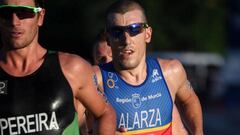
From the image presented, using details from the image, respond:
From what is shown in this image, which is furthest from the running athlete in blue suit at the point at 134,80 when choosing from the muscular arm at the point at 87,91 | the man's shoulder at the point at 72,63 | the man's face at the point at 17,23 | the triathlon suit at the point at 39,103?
the man's face at the point at 17,23

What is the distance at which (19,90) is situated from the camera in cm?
562

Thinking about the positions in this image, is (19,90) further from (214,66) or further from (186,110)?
(214,66)

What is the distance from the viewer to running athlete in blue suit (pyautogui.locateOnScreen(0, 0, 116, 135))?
18.3 feet

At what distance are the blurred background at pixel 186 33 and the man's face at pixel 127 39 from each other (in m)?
24.0

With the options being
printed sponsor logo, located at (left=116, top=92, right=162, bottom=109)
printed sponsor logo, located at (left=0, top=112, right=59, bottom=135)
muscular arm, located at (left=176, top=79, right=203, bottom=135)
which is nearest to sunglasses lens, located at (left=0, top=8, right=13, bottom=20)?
printed sponsor logo, located at (left=0, top=112, right=59, bottom=135)

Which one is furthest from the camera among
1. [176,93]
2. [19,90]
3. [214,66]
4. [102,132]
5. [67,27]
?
[214,66]

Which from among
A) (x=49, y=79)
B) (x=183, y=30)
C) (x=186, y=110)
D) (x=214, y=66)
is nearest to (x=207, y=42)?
(x=183, y=30)

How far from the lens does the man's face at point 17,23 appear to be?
5.65 metres

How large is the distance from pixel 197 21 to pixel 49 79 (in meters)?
29.5

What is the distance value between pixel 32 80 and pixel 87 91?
0.43m

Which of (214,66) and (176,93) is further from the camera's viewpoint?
(214,66)

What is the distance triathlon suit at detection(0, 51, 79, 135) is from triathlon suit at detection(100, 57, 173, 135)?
1.48 m

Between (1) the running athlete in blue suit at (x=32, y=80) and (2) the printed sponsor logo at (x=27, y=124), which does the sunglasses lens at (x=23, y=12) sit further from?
(2) the printed sponsor logo at (x=27, y=124)

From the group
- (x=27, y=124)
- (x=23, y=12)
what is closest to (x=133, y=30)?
(x=23, y=12)
